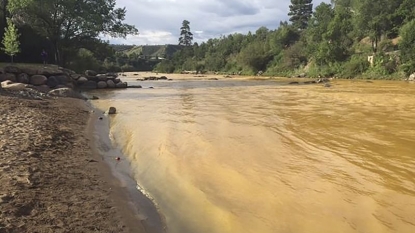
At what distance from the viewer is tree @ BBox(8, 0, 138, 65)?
32062 mm

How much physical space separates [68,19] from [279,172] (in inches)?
1344

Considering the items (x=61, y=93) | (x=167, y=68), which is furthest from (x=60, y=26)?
(x=167, y=68)

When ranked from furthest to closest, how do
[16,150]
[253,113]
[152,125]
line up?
[253,113] → [152,125] → [16,150]

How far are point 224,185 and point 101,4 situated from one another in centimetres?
3589

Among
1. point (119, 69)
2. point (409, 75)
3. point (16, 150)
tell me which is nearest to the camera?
point (16, 150)

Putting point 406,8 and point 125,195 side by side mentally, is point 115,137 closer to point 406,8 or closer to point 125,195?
point 125,195

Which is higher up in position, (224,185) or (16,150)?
(16,150)

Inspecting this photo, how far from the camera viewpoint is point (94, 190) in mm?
4953

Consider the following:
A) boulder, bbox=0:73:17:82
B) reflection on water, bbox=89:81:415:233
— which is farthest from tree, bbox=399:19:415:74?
boulder, bbox=0:73:17:82

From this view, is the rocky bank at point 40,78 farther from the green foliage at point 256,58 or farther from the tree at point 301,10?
the tree at point 301,10

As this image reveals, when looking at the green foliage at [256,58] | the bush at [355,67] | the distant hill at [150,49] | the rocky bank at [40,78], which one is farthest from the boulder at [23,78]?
the distant hill at [150,49]

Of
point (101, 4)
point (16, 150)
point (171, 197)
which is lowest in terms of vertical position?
point (171, 197)

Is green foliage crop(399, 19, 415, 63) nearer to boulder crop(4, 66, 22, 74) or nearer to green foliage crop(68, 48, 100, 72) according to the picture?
boulder crop(4, 66, 22, 74)

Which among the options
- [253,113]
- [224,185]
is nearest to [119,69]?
[253,113]
